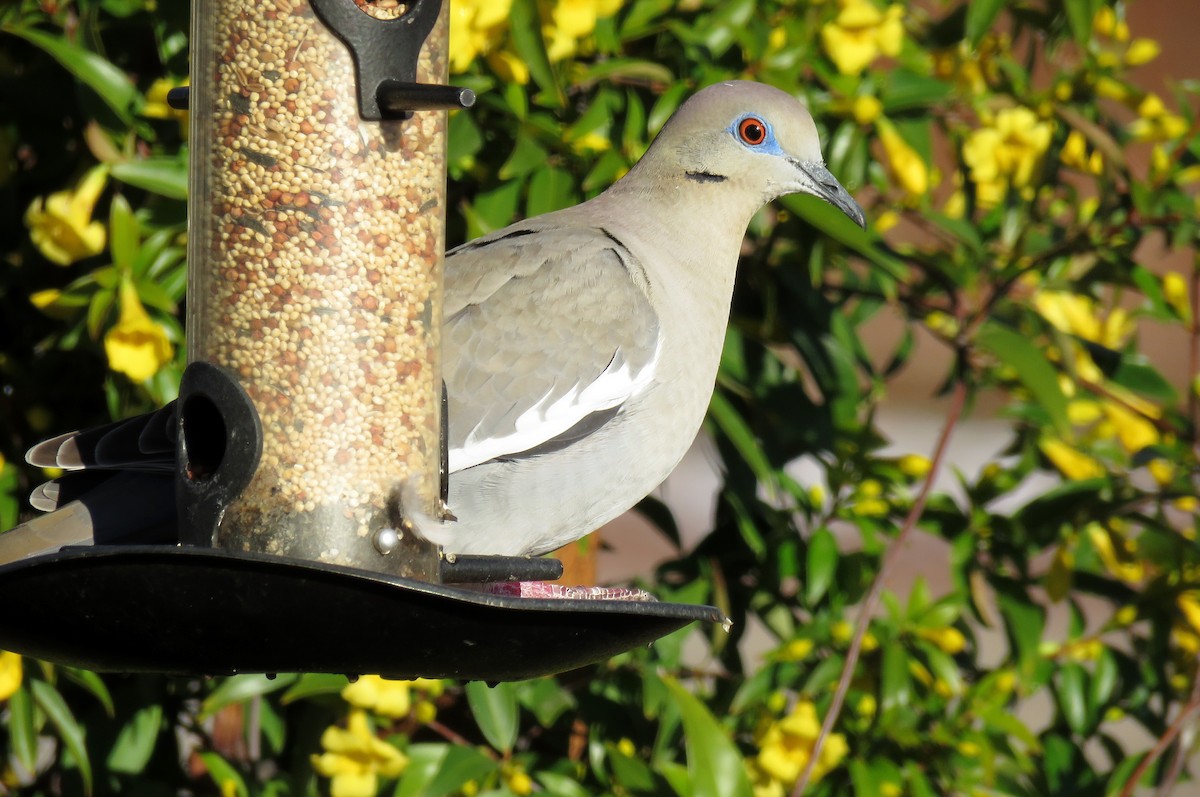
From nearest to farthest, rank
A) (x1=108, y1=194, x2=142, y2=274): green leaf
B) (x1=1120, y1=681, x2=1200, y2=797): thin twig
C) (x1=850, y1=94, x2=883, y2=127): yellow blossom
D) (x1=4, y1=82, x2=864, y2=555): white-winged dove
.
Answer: (x1=4, y1=82, x2=864, y2=555): white-winged dove → (x1=108, y1=194, x2=142, y2=274): green leaf → (x1=850, y1=94, x2=883, y2=127): yellow blossom → (x1=1120, y1=681, x2=1200, y2=797): thin twig

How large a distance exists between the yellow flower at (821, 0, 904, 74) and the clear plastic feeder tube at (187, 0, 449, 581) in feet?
3.44

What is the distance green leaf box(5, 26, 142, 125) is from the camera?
2408 mm

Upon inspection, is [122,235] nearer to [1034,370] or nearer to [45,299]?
[45,299]

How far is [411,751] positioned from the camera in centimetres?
268

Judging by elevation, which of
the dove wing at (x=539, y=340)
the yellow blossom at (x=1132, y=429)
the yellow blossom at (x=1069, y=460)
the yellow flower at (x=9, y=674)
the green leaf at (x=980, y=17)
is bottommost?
the yellow flower at (x=9, y=674)

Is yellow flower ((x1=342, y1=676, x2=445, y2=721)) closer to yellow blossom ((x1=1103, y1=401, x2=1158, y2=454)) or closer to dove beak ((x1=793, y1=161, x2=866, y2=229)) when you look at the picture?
dove beak ((x1=793, y1=161, x2=866, y2=229))

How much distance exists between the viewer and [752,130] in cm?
265

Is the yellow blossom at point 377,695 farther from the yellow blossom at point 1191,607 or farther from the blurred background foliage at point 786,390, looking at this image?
the yellow blossom at point 1191,607

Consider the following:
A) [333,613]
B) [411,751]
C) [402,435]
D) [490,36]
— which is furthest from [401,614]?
[490,36]

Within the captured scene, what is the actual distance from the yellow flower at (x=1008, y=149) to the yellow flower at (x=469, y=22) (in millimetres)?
1096

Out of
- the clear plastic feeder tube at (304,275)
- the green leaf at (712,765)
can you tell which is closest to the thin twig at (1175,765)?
the green leaf at (712,765)

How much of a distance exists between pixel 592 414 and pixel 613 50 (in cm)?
79

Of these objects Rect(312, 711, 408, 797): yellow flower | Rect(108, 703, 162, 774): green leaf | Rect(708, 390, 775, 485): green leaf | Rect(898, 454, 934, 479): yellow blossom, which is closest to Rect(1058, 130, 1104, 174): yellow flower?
Rect(898, 454, 934, 479): yellow blossom

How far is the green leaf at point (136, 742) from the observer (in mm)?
2787
